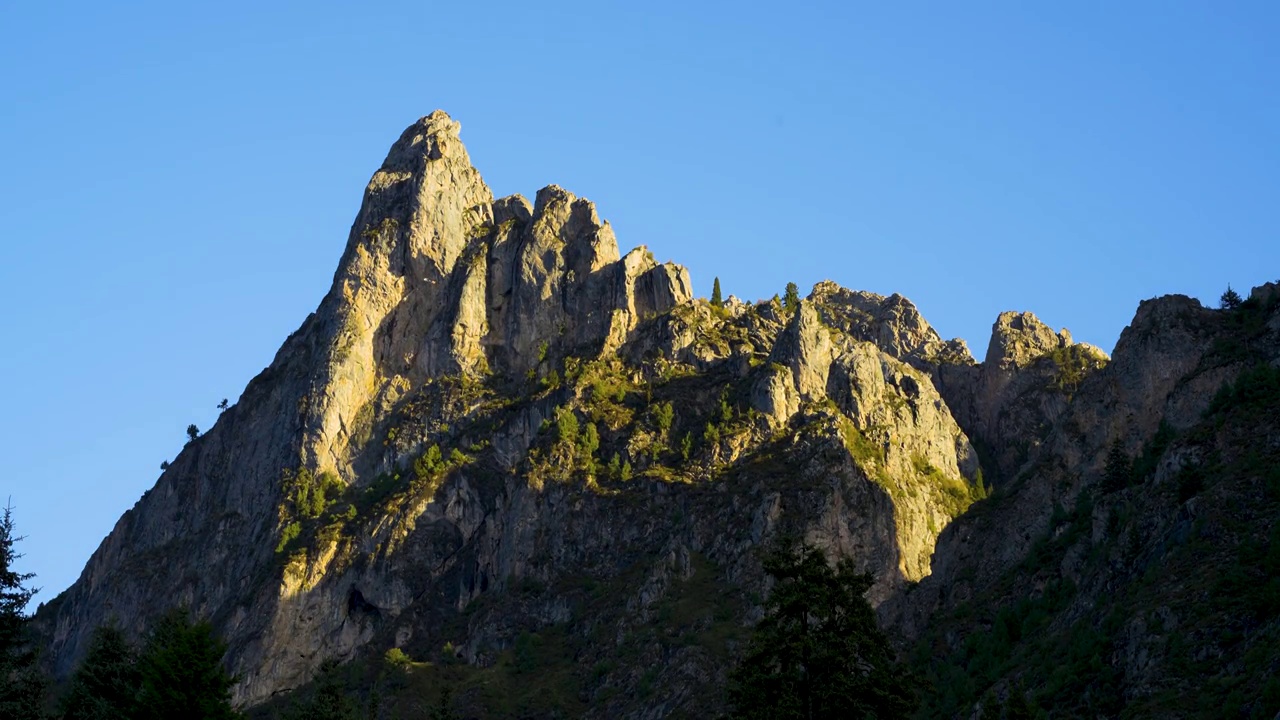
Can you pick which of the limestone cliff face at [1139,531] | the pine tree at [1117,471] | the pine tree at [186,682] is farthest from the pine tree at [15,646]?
the pine tree at [1117,471]

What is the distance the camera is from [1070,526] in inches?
5896

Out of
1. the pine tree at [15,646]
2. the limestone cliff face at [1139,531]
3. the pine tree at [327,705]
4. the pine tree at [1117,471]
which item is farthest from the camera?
the pine tree at [1117,471]

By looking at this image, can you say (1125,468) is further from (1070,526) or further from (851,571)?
(851,571)

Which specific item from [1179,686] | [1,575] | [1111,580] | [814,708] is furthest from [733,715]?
[1111,580]

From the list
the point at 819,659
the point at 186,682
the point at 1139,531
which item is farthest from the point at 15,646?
the point at 1139,531

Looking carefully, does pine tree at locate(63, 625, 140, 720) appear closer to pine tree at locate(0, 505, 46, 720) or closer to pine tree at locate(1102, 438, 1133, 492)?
pine tree at locate(0, 505, 46, 720)

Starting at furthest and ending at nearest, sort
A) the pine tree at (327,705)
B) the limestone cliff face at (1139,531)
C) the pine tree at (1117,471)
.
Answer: the pine tree at (1117,471), the pine tree at (327,705), the limestone cliff face at (1139,531)

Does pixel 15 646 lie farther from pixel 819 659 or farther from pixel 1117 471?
pixel 1117 471

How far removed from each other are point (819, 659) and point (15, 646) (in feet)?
120

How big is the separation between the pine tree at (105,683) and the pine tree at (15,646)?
770cm

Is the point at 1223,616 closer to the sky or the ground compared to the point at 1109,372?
closer to the ground

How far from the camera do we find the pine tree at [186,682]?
7512 cm

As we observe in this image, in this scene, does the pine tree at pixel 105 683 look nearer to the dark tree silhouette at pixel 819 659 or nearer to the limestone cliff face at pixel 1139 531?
the dark tree silhouette at pixel 819 659

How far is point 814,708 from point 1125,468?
75.3m
